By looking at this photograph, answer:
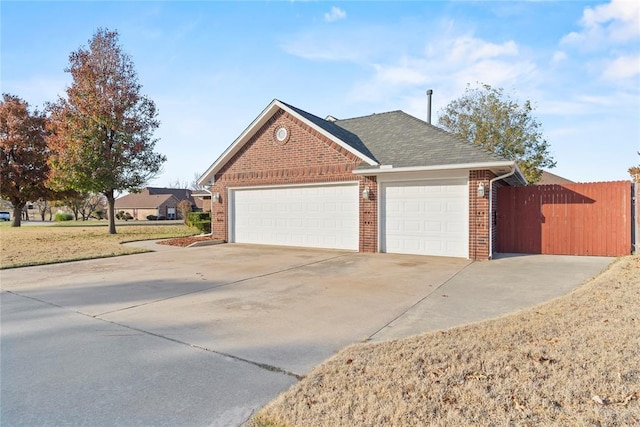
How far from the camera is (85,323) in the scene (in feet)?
16.2

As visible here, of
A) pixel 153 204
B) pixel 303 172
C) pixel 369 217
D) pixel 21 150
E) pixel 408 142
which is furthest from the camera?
pixel 153 204

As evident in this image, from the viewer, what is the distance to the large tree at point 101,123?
18.0 m

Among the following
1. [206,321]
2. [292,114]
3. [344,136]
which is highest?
[292,114]

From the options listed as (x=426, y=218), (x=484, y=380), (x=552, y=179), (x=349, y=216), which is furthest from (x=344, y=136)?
(x=552, y=179)

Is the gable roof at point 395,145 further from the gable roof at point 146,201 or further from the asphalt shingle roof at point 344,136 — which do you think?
A: the gable roof at point 146,201

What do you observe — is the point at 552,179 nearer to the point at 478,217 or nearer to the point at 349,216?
the point at 478,217

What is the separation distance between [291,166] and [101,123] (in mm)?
11726

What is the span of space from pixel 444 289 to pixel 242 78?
938cm

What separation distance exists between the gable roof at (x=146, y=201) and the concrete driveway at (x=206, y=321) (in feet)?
186

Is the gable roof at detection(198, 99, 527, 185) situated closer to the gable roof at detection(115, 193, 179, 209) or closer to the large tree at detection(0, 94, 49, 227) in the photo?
the large tree at detection(0, 94, 49, 227)

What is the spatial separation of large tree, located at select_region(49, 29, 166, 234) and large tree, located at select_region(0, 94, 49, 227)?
9.91 meters

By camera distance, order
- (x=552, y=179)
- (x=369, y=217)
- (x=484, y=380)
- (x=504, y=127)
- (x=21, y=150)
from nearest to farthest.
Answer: (x=484, y=380)
(x=369, y=217)
(x=504, y=127)
(x=21, y=150)
(x=552, y=179)

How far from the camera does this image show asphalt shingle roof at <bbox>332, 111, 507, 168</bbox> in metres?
10.4

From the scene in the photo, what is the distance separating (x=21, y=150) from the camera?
27.2 metres
